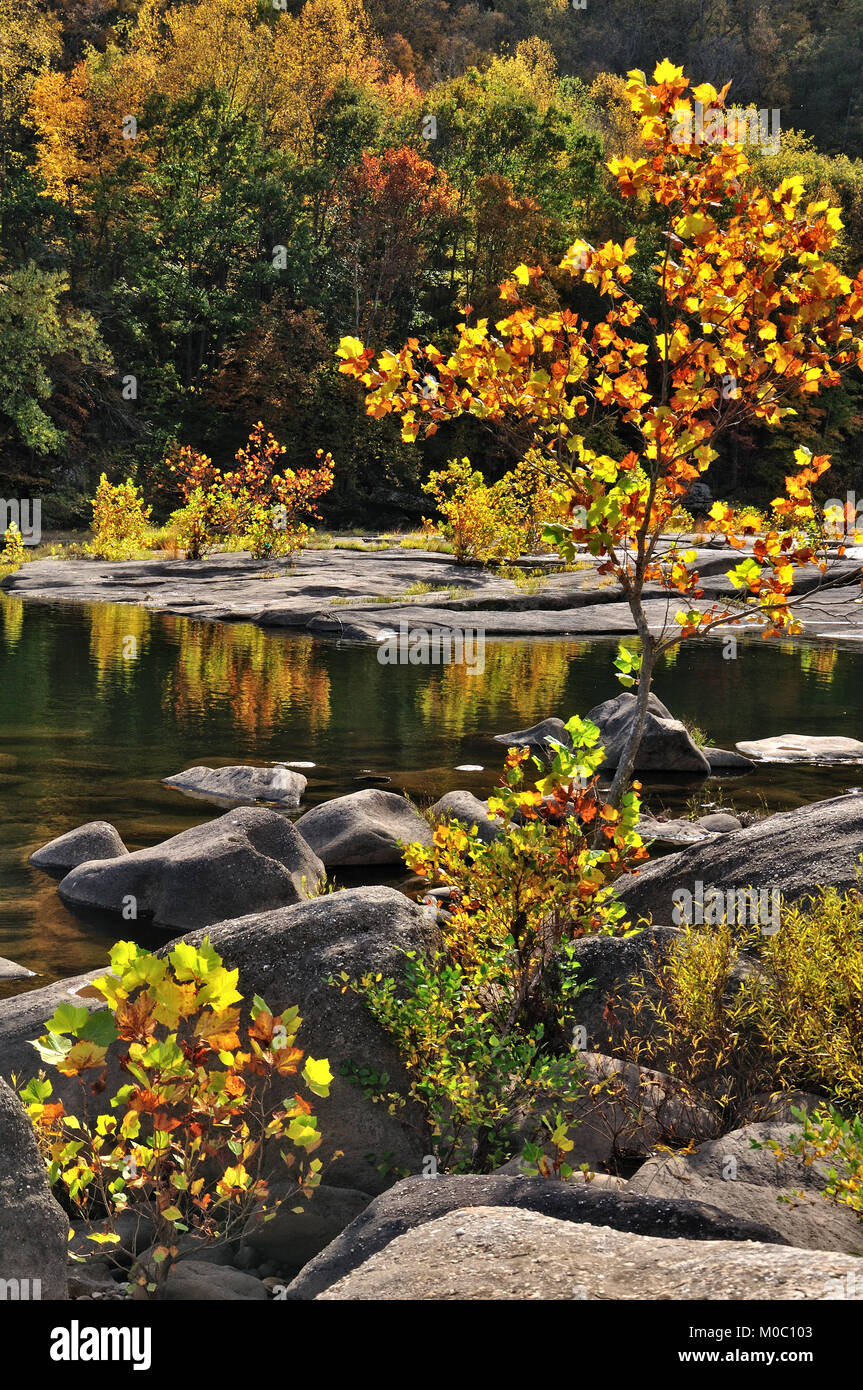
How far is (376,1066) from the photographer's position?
488cm

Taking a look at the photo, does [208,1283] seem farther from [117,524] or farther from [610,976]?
[117,524]

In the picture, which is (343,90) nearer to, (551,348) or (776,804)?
(776,804)

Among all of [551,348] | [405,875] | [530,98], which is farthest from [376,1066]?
[530,98]

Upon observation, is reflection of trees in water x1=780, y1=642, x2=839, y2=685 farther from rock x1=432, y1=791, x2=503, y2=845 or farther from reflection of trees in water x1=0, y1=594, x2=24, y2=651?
reflection of trees in water x1=0, y1=594, x2=24, y2=651

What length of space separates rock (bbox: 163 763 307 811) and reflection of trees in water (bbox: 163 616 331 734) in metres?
2.39

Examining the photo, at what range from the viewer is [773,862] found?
20.8 ft

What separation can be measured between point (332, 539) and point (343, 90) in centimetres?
2222

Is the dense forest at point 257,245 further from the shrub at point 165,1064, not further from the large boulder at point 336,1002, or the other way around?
the shrub at point 165,1064

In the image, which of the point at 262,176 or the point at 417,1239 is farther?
the point at 262,176

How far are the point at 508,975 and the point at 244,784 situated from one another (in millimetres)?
6226

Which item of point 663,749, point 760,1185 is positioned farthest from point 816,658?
point 760,1185

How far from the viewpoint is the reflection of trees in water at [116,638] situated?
55.5 feet

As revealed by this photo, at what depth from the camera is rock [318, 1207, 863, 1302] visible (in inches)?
104
